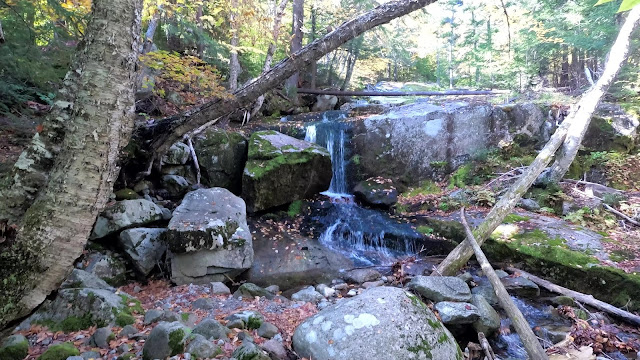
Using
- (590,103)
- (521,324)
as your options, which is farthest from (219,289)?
(590,103)

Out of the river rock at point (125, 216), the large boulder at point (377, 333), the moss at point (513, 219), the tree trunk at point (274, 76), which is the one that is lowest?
the moss at point (513, 219)

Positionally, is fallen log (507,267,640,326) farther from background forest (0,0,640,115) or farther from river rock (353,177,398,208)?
river rock (353,177,398,208)

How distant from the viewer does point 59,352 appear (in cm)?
267

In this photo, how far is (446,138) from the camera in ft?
35.1

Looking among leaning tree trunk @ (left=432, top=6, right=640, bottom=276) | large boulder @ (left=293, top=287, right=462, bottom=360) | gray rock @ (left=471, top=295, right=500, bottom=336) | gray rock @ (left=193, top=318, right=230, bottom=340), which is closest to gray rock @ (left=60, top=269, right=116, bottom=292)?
gray rock @ (left=193, top=318, right=230, bottom=340)

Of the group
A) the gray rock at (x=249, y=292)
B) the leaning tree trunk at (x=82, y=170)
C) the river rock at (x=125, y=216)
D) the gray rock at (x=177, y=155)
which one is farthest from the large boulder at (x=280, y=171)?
the leaning tree trunk at (x=82, y=170)

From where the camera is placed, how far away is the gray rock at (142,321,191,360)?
2.67 metres

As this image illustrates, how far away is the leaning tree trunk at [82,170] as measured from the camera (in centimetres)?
196

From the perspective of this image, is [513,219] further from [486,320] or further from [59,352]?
[59,352]

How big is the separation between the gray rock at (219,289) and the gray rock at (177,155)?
387cm

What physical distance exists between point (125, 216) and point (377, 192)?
259 inches

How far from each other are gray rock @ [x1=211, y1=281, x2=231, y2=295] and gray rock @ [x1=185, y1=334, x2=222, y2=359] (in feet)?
8.12

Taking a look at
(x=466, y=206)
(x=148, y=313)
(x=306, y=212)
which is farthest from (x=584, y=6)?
(x=148, y=313)

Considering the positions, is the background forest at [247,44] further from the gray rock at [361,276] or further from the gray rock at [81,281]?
the gray rock at [361,276]
